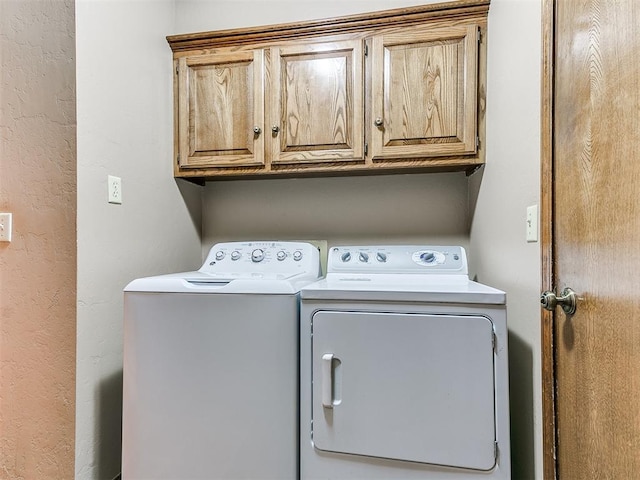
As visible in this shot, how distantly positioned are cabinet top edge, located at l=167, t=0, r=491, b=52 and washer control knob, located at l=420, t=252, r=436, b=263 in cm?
103

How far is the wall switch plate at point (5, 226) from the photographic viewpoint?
4.59ft

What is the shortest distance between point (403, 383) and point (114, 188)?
1.30m

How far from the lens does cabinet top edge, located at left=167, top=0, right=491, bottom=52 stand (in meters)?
1.59

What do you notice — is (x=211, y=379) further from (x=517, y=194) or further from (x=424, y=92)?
(x=424, y=92)

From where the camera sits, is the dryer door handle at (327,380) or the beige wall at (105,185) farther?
the beige wall at (105,185)

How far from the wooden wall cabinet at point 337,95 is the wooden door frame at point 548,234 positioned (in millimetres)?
546

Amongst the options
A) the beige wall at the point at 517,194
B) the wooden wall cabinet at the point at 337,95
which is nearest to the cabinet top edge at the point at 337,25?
the wooden wall cabinet at the point at 337,95

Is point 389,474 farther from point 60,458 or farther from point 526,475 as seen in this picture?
point 60,458

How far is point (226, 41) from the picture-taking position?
5.89 feet

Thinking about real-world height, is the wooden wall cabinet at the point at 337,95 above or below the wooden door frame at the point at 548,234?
above

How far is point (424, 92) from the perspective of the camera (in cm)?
164

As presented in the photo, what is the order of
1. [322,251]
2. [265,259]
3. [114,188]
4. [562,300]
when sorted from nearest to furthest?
[562,300] < [114,188] < [265,259] < [322,251]

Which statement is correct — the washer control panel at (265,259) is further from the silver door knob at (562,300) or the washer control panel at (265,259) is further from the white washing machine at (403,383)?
the silver door knob at (562,300)

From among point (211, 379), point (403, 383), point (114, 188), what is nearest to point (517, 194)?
point (403, 383)
